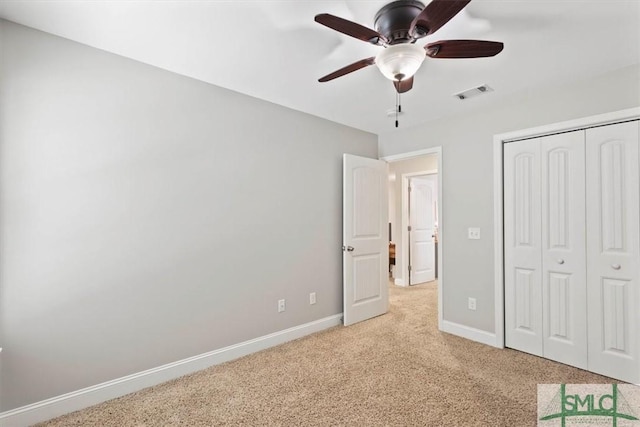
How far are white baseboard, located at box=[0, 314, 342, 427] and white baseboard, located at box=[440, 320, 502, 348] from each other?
164 cm

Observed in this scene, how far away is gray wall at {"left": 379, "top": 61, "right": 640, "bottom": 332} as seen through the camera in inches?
103

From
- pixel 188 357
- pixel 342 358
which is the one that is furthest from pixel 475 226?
pixel 188 357

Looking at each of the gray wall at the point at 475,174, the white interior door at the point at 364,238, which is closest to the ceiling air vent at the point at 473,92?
the gray wall at the point at 475,174

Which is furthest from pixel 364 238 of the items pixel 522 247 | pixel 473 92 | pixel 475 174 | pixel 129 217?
pixel 129 217

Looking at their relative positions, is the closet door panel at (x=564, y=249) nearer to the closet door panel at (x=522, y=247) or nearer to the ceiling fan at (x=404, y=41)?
the closet door panel at (x=522, y=247)

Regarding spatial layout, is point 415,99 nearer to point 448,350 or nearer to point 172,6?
point 172,6

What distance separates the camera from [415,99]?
293 centimetres

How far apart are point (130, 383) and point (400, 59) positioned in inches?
111

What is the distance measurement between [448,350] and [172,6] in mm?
A: 3413

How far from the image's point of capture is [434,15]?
53.4 inches

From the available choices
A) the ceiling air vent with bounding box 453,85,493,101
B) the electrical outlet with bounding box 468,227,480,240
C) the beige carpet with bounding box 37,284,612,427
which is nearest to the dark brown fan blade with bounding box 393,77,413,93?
the ceiling air vent with bounding box 453,85,493,101

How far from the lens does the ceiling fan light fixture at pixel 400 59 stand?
1612 millimetres

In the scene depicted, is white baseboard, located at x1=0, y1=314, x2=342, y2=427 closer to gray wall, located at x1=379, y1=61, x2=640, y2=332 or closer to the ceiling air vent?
gray wall, located at x1=379, y1=61, x2=640, y2=332

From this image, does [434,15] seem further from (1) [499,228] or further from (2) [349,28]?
(1) [499,228]
